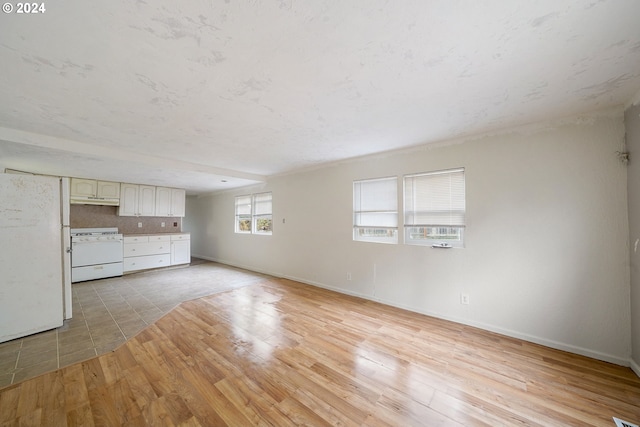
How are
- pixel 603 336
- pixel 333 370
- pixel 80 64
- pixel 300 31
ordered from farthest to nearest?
pixel 603 336 → pixel 333 370 → pixel 80 64 → pixel 300 31

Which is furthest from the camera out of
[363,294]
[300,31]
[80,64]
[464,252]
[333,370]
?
[363,294]

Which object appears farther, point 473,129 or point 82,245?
point 82,245

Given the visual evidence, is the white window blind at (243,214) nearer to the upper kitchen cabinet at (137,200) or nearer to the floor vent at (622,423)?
the upper kitchen cabinet at (137,200)

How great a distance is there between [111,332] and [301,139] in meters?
3.41

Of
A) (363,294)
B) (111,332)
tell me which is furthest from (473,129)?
(111,332)

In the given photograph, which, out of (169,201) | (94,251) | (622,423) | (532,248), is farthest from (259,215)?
(622,423)

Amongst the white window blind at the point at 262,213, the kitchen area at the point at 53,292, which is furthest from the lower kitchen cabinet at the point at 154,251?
the white window blind at the point at 262,213

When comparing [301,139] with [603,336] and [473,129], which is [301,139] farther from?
[603,336]

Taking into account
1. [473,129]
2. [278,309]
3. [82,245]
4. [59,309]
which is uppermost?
[473,129]

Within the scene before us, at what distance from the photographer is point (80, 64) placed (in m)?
1.60

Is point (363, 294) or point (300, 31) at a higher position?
point (300, 31)

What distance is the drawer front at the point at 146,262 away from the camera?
557 centimetres

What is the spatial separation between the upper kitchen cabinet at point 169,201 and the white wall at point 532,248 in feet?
18.4
